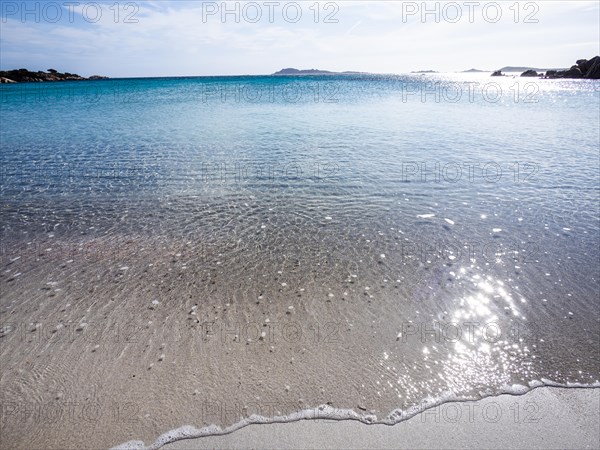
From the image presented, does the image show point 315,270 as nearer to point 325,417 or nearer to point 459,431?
point 325,417

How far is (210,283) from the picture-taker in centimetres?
719

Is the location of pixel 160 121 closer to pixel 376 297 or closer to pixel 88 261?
pixel 88 261

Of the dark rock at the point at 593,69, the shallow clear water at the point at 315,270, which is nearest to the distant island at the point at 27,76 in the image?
the shallow clear water at the point at 315,270

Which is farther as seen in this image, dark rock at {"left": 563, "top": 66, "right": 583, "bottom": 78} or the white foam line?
dark rock at {"left": 563, "top": 66, "right": 583, "bottom": 78}

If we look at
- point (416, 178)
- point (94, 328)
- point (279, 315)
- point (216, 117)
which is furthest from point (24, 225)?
point (216, 117)

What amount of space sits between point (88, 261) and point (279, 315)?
4782 millimetres

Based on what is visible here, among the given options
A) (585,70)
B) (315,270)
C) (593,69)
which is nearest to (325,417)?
(315,270)

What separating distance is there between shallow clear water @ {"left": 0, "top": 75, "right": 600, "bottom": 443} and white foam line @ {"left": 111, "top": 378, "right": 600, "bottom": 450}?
83mm

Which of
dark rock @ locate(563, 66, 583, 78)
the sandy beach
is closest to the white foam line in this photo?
the sandy beach

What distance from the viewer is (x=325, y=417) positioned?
14.6 feet

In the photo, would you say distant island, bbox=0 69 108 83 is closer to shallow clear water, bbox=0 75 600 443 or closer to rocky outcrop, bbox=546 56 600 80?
shallow clear water, bbox=0 75 600 443

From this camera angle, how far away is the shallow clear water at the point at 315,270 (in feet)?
16.9

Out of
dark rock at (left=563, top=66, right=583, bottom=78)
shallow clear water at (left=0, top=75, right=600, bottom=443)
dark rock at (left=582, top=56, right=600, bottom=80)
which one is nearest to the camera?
shallow clear water at (left=0, top=75, right=600, bottom=443)

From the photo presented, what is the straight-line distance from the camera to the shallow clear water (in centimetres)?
515
